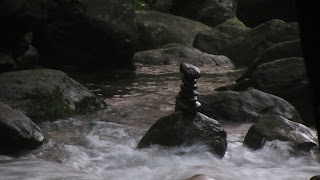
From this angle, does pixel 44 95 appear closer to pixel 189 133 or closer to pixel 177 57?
pixel 189 133

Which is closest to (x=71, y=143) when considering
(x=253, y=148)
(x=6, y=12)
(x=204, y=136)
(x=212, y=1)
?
(x=204, y=136)

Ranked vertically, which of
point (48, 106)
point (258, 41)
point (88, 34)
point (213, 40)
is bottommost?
point (48, 106)

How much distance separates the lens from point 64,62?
1082cm

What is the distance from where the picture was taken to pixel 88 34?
10484 mm

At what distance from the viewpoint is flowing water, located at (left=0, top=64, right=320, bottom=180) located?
4.16 m

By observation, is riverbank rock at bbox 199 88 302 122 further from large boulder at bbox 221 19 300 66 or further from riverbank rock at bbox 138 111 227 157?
large boulder at bbox 221 19 300 66

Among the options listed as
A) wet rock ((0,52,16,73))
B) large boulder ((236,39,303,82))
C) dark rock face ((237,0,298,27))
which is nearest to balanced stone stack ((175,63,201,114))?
wet rock ((0,52,16,73))

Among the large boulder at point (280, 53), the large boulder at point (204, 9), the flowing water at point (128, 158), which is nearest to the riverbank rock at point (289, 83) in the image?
the flowing water at point (128, 158)

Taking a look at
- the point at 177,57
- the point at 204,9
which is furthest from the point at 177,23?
the point at 177,57

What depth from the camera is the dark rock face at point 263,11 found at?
17531mm

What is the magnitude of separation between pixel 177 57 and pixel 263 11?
612 cm

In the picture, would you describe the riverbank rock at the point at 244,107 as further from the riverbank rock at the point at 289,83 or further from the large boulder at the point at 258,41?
the large boulder at the point at 258,41

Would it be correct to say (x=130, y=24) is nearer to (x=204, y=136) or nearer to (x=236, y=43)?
(x=236, y=43)

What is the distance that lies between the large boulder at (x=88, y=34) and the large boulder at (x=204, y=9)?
34.0 feet
